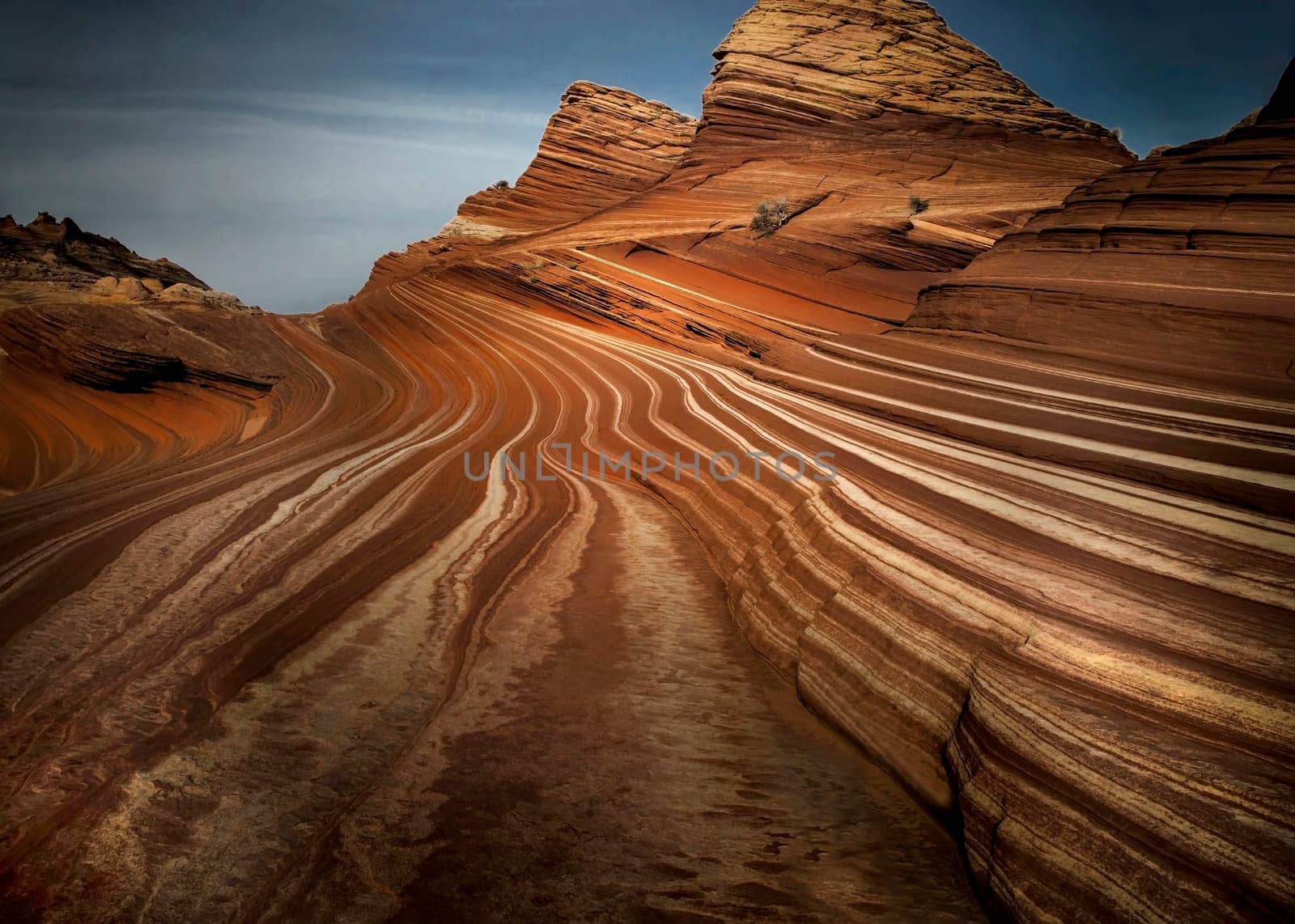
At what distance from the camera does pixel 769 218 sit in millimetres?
17516

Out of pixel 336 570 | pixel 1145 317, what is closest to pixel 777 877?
pixel 336 570

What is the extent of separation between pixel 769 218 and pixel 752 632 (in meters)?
15.9

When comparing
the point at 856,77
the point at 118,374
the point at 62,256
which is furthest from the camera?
the point at 856,77

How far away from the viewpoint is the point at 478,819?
95.1 inches

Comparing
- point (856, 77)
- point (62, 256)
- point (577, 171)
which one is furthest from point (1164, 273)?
point (62, 256)

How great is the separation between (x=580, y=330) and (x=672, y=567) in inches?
438

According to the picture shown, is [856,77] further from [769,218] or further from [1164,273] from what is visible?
[1164,273]

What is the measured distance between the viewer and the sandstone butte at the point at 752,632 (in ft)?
6.97

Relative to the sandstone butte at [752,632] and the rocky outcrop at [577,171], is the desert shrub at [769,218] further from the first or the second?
the rocky outcrop at [577,171]

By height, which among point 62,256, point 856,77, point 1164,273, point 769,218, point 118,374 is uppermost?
point 856,77

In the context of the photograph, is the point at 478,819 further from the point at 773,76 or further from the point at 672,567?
the point at 773,76

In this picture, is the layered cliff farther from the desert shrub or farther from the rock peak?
the rock peak

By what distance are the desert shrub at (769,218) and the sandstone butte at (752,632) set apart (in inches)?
325

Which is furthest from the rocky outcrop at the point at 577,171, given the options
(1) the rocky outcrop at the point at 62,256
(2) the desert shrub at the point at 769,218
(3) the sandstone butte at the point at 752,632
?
(3) the sandstone butte at the point at 752,632
